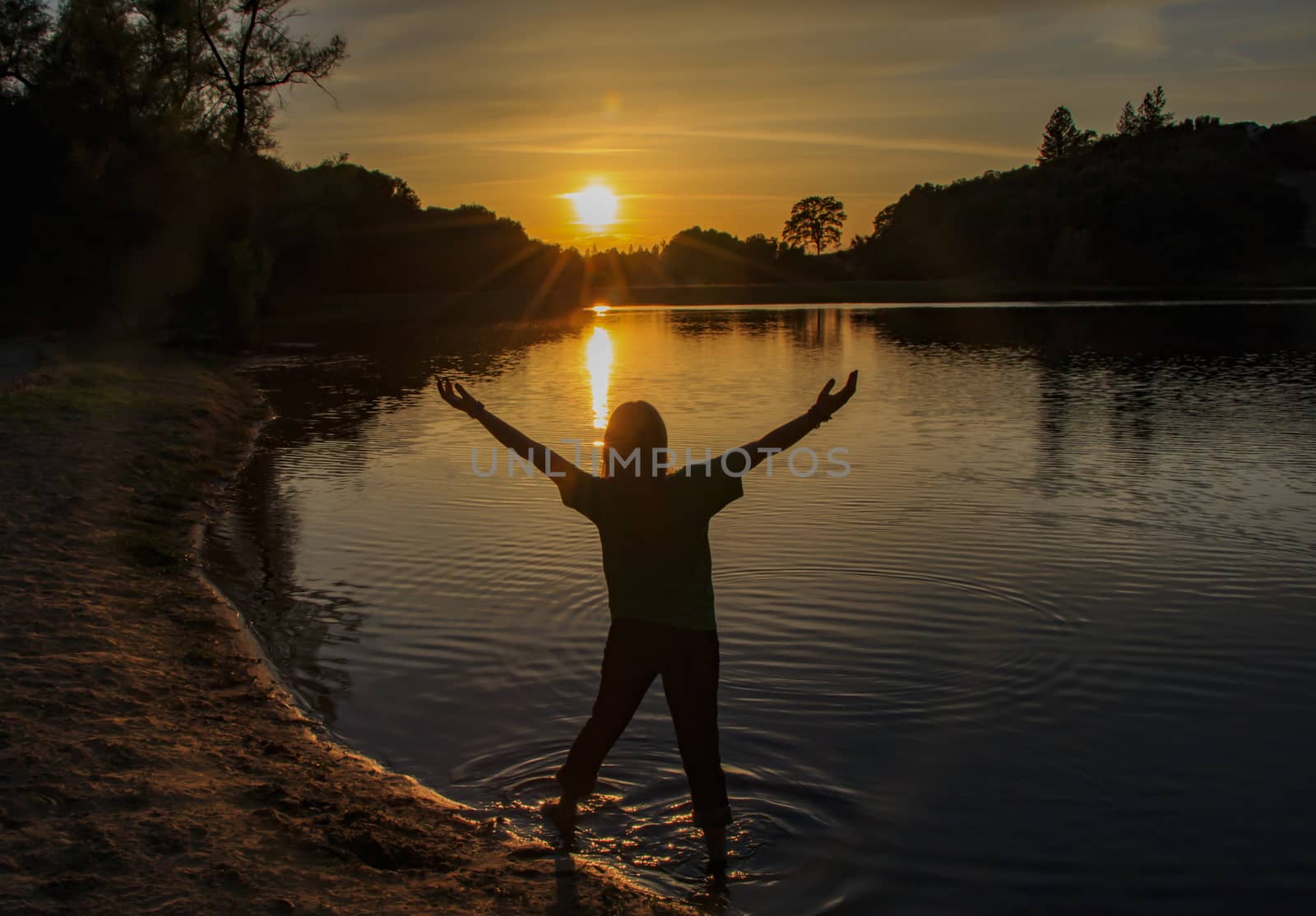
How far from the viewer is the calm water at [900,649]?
5.02 m

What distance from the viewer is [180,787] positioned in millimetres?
4883

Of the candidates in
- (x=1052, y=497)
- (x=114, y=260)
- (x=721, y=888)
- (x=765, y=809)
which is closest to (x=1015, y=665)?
(x=765, y=809)

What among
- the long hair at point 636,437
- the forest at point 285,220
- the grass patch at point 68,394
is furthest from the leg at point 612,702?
the forest at point 285,220

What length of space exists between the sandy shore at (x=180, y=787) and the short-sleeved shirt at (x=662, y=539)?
1144mm

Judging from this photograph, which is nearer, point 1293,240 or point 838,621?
point 838,621

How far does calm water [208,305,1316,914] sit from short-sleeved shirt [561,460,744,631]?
1.20m

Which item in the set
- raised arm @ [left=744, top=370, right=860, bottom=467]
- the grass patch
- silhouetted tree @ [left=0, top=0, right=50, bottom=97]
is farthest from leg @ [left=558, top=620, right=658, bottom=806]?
silhouetted tree @ [left=0, top=0, right=50, bottom=97]

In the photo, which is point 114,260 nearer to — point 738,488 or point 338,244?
point 738,488

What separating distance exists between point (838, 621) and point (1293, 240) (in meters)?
125

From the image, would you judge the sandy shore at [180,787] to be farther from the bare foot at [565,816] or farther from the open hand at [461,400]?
the open hand at [461,400]

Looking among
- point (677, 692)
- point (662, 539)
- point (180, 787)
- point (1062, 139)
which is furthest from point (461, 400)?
point (1062, 139)

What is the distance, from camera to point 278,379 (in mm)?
28047

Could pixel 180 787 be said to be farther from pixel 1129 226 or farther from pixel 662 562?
pixel 1129 226

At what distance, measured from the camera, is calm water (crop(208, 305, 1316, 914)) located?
16.5ft
